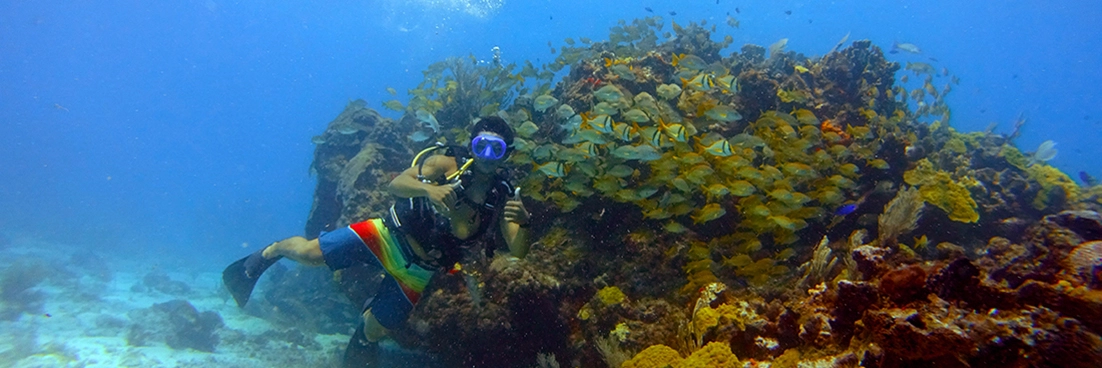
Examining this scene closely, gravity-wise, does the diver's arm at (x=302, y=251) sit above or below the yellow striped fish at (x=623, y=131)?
below

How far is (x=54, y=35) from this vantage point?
115m

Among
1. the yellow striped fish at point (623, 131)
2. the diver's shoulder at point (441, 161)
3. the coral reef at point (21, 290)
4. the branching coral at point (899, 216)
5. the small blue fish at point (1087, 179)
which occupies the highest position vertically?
the coral reef at point (21, 290)

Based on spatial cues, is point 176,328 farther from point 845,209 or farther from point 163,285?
point 845,209

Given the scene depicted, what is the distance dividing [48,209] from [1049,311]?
199 feet

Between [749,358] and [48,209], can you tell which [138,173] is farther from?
[749,358]

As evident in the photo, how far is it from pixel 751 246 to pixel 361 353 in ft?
18.6

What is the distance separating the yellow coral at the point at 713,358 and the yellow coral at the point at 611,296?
170 centimetres

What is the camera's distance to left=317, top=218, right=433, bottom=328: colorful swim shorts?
5473 mm

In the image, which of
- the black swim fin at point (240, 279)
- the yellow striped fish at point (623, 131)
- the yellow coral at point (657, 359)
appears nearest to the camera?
the yellow coral at point (657, 359)

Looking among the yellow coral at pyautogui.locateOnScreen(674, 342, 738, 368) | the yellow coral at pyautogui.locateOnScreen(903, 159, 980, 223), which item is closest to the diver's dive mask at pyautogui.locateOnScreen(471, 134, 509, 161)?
the yellow coral at pyautogui.locateOnScreen(674, 342, 738, 368)

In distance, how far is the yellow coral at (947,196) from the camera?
6.69m

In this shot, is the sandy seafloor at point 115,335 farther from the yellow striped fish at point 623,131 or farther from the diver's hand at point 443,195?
the yellow striped fish at point 623,131

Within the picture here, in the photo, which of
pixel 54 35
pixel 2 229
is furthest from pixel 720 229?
pixel 54 35

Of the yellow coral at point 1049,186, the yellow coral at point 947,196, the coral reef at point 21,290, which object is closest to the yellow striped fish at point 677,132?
the yellow coral at point 947,196
